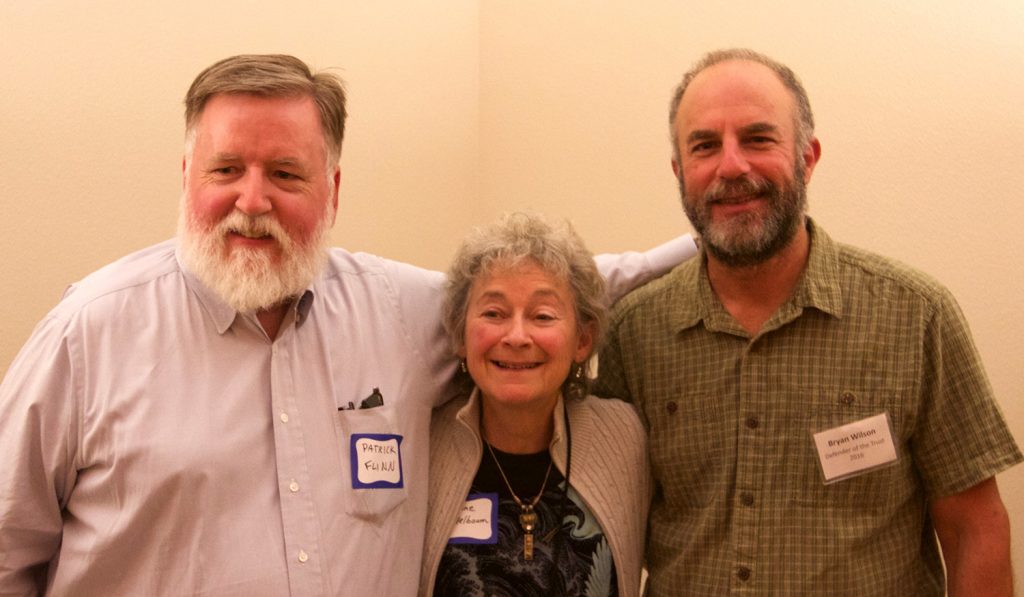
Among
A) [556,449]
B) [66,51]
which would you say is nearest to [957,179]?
[556,449]

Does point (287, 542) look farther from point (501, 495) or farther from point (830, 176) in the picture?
point (830, 176)

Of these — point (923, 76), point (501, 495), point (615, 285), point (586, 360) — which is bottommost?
point (501, 495)

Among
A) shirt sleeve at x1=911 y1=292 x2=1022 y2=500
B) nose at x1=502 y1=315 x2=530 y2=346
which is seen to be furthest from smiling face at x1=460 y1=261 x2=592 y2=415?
shirt sleeve at x1=911 y1=292 x2=1022 y2=500

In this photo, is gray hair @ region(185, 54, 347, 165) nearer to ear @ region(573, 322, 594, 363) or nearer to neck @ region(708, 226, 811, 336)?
ear @ region(573, 322, 594, 363)

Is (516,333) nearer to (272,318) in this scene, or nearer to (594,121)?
(272,318)

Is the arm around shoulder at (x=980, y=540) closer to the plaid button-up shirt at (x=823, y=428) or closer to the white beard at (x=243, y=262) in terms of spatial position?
the plaid button-up shirt at (x=823, y=428)

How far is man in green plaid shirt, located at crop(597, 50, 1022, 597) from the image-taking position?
2.16 meters

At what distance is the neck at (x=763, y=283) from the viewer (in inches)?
89.6

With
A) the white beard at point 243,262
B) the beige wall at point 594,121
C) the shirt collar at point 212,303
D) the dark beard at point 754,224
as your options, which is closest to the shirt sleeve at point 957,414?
the dark beard at point 754,224

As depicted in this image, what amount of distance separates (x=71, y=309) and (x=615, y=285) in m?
1.35

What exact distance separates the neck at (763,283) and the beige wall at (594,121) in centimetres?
112

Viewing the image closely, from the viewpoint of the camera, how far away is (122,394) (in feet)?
6.34

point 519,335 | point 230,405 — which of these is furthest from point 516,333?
point 230,405

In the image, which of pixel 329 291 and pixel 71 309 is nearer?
pixel 71 309
